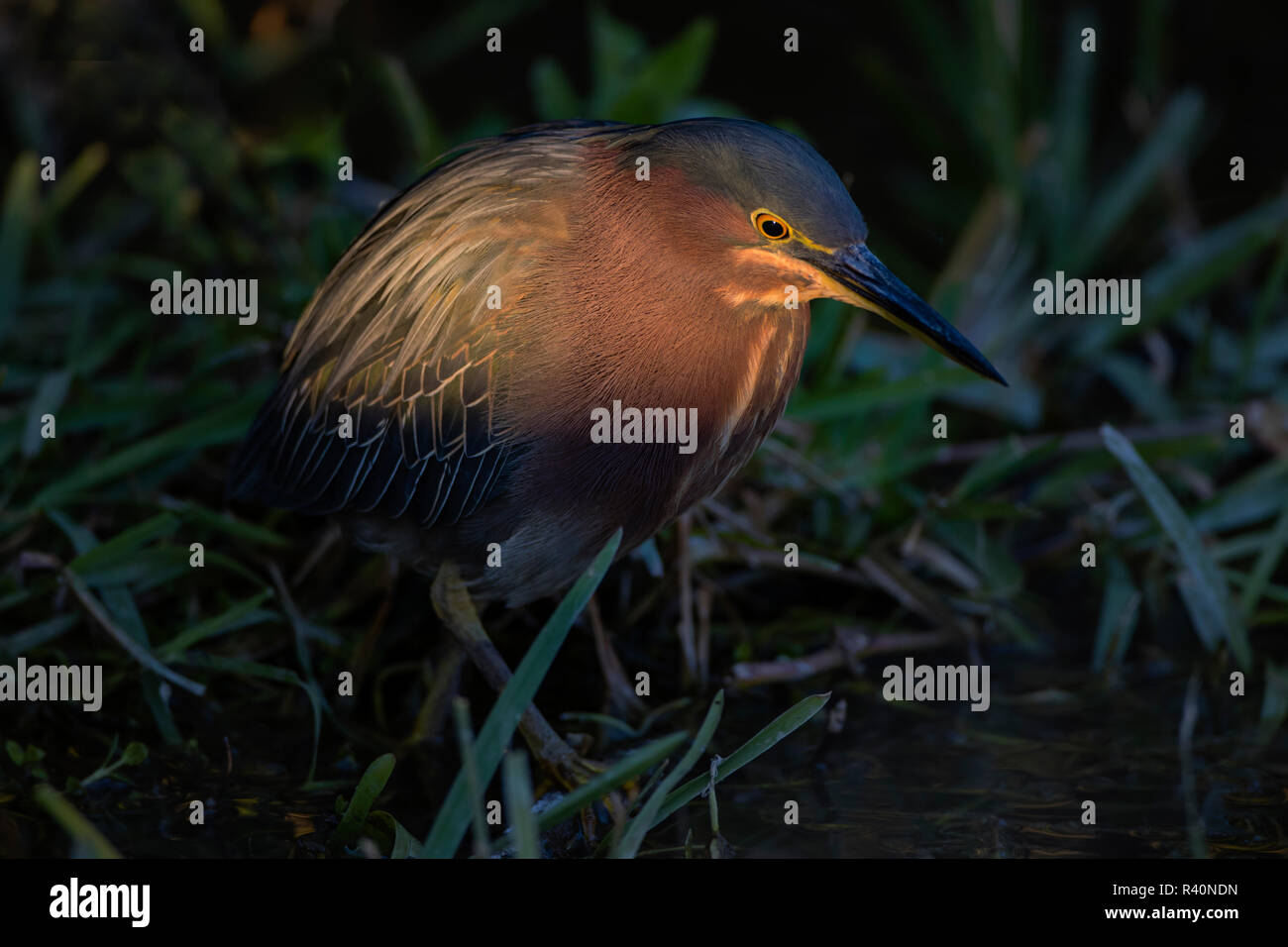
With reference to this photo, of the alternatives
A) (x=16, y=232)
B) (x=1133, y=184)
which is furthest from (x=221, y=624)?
(x=1133, y=184)

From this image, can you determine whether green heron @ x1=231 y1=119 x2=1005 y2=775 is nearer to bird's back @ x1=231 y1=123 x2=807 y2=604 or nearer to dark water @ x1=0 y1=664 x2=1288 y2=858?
bird's back @ x1=231 y1=123 x2=807 y2=604

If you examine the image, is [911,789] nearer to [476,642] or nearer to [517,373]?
[476,642]

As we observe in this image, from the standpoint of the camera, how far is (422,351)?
3418 mm

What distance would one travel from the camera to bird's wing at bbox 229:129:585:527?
3.31 meters

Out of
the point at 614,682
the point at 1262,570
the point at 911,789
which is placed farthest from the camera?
the point at 1262,570

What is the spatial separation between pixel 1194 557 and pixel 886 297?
146 cm

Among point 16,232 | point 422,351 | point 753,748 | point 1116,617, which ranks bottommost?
point 753,748

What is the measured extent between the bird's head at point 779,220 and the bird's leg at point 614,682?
1.15 metres

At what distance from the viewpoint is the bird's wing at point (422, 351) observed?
331 centimetres

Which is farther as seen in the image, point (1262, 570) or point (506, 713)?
point (1262, 570)

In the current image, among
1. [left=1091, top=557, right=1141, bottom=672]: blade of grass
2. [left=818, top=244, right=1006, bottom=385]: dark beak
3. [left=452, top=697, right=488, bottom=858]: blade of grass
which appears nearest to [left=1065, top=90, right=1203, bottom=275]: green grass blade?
[left=1091, top=557, right=1141, bottom=672]: blade of grass

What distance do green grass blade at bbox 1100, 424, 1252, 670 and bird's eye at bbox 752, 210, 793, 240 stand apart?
124cm

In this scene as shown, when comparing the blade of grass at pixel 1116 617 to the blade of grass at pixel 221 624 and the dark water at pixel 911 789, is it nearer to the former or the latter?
the dark water at pixel 911 789
